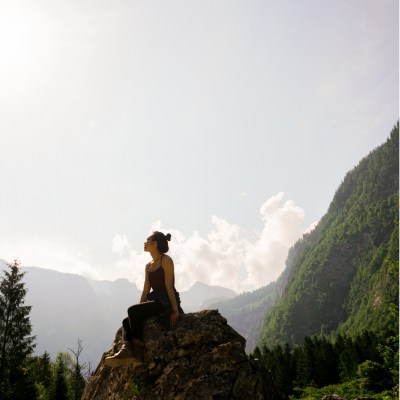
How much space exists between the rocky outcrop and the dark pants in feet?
0.58

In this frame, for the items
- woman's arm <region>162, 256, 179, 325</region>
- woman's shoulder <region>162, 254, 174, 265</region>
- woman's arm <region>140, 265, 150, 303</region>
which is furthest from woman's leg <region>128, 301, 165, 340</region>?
woman's shoulder <region>162, 254, 174, 265</region>

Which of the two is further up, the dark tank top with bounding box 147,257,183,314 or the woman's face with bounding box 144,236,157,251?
the woman's face with bounding box 144,236,157,251

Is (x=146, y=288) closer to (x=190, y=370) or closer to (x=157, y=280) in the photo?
(x=157, y=280)

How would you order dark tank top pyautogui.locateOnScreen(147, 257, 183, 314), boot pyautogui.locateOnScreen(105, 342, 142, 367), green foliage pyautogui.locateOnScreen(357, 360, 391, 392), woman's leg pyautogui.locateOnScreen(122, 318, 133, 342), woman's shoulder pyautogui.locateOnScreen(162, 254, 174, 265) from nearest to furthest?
boot pyautogui.locateOnScreen(105, 342, 142, 367), woman's leg pyautogui.locateOnScreen(122, 318, 133, 342), dark tank top pyautogui.locateOnScreen(147, 257, 183, 314), woman's shoulder pyautogui.locateOnScreen(162, 254, 174, 265), green foliage pyautogui.locateOnScreen(357, 360, 391, 392)

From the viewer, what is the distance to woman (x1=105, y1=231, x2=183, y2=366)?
23.0ft

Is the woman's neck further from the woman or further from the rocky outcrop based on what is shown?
the rocky outcrop

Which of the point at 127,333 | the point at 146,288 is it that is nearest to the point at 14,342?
the point at 146,288

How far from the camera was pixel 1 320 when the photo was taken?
27.8 m

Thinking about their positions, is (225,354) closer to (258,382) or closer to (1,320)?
(258,382)

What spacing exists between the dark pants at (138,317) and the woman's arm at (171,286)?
302 millimetres

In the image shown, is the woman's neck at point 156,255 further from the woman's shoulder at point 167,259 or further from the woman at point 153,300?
the woman's shoulder at point 167,259

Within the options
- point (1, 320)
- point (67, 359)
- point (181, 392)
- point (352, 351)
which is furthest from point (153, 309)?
point (67, 359)

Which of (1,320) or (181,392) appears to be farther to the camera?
(1,320)

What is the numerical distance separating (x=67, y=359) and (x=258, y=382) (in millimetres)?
99405
